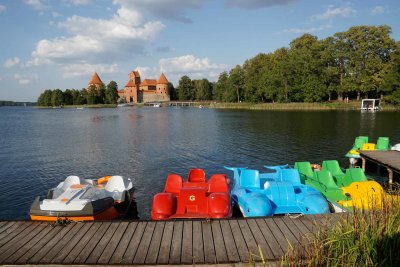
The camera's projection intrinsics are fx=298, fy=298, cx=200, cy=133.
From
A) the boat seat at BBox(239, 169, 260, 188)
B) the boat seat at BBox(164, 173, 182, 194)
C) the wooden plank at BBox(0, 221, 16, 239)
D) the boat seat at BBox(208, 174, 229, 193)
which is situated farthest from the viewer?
the boat seat at BBox(239, 169, 260, 188)

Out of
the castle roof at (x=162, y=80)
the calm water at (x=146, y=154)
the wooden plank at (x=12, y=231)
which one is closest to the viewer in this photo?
A: the wooden plank at (x=12, y=231)

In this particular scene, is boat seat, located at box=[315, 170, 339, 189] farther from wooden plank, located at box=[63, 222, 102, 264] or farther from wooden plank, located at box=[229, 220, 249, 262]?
wooden plank, located at box=[63, 222, 102, 264]

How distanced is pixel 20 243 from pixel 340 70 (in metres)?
85.7

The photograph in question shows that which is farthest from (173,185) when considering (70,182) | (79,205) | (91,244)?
(91,244)

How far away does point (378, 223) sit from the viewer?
5.10m

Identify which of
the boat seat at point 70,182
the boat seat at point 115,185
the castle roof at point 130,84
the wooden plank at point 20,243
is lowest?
the boat seat at point 115,185

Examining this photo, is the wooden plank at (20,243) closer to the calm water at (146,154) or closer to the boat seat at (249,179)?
the calm water at (146,154)

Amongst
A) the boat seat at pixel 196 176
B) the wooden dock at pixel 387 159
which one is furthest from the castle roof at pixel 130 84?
the boat seat at pixel 196 176

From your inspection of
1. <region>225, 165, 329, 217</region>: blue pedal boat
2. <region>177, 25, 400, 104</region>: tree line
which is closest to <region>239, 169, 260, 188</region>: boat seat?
<region>225, 165, 329, 217</region>: blue pedal boat

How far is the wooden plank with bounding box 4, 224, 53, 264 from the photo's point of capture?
22.6 ft

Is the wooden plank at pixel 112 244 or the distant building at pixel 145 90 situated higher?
the distant building at pixel 145 90

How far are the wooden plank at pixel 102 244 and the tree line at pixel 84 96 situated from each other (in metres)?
149

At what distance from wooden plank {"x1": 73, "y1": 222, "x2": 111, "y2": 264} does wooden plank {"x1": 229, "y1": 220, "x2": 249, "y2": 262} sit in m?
3.53

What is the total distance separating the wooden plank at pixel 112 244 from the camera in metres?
6.79
